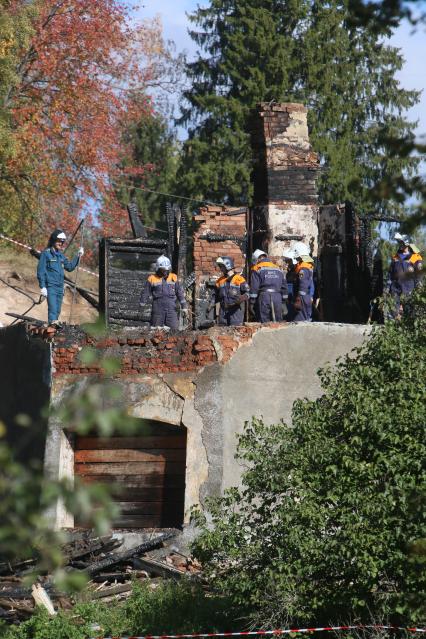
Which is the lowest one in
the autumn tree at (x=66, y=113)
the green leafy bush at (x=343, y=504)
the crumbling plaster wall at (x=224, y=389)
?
the green leafy bush at (x=343, y=504)

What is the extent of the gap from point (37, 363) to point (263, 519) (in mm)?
6160

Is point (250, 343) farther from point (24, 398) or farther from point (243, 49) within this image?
point (243, 49)

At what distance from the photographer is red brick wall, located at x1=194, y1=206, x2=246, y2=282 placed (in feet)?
70.5

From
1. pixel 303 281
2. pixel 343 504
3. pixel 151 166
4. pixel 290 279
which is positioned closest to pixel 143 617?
pixel 343 504

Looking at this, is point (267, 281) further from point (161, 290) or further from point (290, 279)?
point (161, 290)

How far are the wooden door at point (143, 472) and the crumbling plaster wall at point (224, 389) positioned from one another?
1.36 feet

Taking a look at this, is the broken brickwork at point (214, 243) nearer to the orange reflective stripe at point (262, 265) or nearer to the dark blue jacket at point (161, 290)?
the dark blue jacket at point (161, 290)

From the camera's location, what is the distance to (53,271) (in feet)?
62.8

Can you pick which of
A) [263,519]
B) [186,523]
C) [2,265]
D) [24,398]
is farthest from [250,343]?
Result: [2,265]

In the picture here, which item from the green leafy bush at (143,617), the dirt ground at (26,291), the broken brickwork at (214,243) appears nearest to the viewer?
the green leafy bush at (143,617)

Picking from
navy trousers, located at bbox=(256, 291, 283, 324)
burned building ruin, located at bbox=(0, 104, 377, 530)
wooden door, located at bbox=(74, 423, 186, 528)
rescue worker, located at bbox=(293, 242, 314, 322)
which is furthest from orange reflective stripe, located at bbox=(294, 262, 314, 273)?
wooden door, located at bbox=(74, 423, 186, 528)

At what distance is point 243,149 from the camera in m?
37.2

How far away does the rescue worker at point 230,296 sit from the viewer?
709 inches

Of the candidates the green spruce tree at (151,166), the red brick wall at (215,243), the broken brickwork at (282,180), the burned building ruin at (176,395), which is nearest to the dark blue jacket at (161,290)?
the burned building ruin at (176,395)
